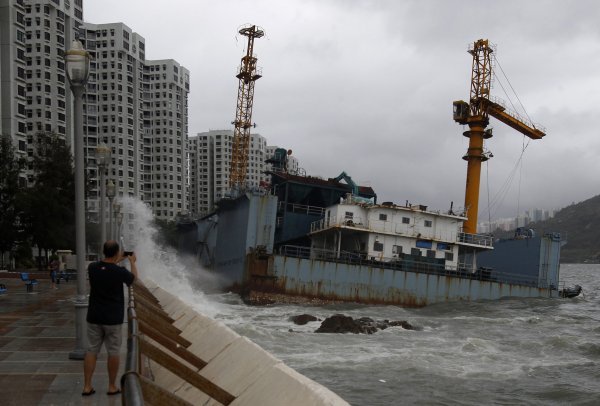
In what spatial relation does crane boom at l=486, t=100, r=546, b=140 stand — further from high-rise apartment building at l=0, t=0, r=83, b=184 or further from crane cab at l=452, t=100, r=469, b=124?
high-rise apartment building at l=0, t=0, r=83, b=184

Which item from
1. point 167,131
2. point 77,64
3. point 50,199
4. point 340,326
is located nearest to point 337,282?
point 340,326

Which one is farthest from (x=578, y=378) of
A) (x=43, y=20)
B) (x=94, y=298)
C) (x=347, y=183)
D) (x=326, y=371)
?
(x=43, y=20)

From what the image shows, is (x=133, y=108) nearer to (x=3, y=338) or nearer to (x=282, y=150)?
(x=282, y=150)

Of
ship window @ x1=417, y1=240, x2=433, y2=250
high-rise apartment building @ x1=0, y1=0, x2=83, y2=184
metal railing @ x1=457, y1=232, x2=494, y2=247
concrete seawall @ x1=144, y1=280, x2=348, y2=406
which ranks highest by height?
high-rise apartment building @ x1=0, y1=0, x2=83, y2=184

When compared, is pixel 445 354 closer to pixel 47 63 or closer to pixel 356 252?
pixel 356 252

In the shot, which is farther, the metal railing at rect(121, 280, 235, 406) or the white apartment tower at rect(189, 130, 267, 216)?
the white apartment tower at rect(189, 130, 267, 216)

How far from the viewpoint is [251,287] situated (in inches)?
1495

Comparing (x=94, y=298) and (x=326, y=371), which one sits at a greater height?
(x=94, y=298)

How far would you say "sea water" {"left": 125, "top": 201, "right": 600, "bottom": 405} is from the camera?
1372 cm

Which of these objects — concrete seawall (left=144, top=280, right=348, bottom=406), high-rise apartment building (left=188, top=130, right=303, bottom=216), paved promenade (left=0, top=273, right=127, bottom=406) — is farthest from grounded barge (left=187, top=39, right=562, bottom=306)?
high-rise apartment building (left=188, top=130, right=303, bottom=216)

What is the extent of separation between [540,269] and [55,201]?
3738cm

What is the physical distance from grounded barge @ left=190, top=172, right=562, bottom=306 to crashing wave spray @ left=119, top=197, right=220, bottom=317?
2.78 meters

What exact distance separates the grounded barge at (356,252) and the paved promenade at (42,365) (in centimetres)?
2401

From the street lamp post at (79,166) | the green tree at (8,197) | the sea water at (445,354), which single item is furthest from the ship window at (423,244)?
the street lamp post at (79,166)
